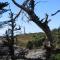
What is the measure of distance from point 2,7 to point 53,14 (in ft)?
29.0

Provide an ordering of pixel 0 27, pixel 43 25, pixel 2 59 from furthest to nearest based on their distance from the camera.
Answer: pixel 43 25 → pixel 2 59 → pixel 0 27

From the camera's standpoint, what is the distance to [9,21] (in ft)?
45.4

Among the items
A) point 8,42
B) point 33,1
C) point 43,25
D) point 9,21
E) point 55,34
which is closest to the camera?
point 8,42

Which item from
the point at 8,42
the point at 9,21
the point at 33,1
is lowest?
the point at 8,42

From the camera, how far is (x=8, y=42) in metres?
12.6

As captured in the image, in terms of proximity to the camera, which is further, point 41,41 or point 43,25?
point 41,41

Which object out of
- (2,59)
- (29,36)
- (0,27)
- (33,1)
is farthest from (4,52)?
(29,36)

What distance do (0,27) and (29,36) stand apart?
20.1 m

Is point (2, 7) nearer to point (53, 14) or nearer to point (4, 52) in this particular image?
point (4, 52)

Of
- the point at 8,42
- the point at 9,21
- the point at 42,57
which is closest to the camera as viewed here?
the point at 8,42

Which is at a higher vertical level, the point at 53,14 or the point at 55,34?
the point at 53,14

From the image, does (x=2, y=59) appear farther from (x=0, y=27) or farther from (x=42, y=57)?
(x=42, y=57)

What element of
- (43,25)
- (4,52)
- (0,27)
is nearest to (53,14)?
(43,25)

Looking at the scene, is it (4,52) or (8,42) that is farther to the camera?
(4,52)
